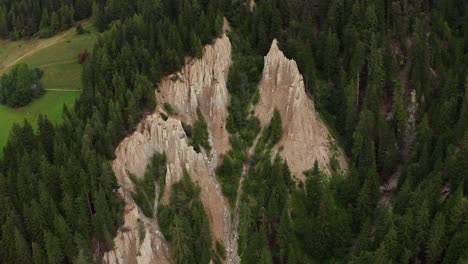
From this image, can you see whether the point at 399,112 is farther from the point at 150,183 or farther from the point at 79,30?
the point at 79,30

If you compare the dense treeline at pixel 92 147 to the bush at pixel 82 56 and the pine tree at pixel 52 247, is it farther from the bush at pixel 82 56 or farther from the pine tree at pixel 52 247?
the bush at pixel 82 56

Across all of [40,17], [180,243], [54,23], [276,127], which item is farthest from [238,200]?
[40,17]

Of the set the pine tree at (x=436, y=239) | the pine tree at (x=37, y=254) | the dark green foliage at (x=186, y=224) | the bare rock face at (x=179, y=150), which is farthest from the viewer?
the bare rock face at (x=179, y=150)

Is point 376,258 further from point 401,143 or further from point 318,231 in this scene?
point 401,143

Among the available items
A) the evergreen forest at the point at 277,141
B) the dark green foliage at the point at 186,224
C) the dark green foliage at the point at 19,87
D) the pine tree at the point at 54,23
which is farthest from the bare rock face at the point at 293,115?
the pine tree at the point at 54,23

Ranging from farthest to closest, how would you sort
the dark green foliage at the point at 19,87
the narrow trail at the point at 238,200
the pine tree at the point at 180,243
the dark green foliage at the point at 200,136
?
1. the dark green foliage at the point at 19,87
2. the dark green foliage at the point at 200,136
3. the narrow trail at the point at 238,200
4. the pine tree at the point at 180,243

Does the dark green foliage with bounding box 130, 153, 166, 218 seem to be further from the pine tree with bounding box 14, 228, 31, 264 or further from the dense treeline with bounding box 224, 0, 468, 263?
the pine tree with bounding box 14, 228, 31, 264

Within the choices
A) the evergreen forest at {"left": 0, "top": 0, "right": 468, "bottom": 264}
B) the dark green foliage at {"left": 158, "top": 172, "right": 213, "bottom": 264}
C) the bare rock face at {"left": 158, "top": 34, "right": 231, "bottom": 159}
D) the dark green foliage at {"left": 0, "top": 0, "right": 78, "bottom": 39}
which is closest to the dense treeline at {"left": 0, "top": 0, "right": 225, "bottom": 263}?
the evergreen forest at {"left": 0, "top": 0, "right": 468, "bottom": 264}
